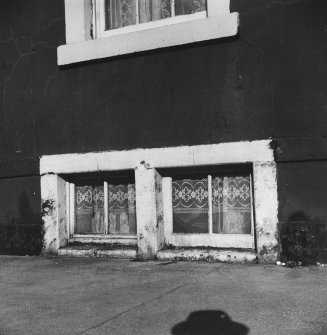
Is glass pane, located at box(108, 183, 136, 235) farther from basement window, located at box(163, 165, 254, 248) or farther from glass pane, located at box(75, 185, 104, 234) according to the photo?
basement window, located at box(163, 165, 254, 248)

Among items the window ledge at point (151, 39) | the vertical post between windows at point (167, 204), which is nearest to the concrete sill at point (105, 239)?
the vertical post between windows at point (167, 204)

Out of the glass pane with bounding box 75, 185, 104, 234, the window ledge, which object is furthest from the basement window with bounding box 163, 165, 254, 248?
the window ledge

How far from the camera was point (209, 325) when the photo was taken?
8.04ft

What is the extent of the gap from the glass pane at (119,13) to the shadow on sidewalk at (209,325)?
3.17 metres

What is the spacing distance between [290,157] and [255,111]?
0.51 m

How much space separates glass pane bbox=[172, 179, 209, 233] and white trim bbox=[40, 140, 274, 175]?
0.28 meters

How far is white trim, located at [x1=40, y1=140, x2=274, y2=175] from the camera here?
4086mm

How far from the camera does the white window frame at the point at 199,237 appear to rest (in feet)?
13.9

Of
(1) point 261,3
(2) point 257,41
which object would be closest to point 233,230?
(2) point 257,41

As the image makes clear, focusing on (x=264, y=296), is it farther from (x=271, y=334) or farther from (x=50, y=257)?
(x=50, y=257)

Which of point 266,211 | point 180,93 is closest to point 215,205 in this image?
point 266,211

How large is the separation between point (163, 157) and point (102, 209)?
3.12ft

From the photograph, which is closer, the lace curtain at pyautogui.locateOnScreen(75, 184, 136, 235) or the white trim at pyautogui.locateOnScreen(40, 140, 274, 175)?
Answer: the white trim at pyautogui.locateOnScreen(40, 140, 274, 175)

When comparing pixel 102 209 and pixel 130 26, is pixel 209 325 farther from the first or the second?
pixel 130 26
